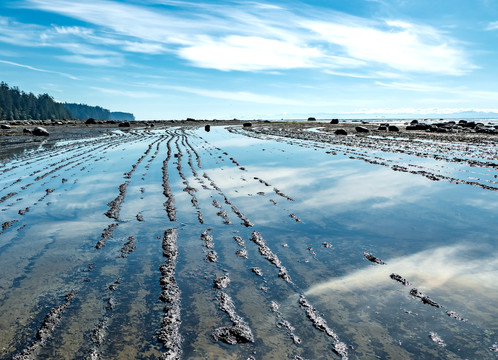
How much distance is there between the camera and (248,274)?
4859 millimetres

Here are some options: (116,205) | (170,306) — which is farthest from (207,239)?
(116,205)

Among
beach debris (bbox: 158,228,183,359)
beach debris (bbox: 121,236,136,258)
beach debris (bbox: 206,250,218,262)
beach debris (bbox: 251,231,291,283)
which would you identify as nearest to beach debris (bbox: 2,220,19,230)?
beach debris (bbox: 121,236,136,258)

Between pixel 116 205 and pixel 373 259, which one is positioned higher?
pixel 116 205

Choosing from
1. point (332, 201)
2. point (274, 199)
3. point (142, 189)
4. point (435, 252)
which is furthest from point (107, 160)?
point (435, 252)

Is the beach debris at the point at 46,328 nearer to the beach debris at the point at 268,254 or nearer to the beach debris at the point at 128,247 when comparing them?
the beach debris at the point at 128,247

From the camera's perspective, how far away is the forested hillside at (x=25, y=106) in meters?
108

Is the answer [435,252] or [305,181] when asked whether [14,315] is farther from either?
[305,181]

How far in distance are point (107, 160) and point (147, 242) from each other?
44.6 feet

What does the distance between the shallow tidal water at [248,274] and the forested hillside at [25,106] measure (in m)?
124

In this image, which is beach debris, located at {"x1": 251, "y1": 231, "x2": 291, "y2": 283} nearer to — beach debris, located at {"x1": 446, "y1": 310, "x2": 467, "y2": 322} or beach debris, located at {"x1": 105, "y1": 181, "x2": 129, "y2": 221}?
beach debris, located at {"x1": 446, "y1": 310, "x2": 467, "y2": 322}

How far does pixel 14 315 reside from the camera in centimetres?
385

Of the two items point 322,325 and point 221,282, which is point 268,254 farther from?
point 322,325

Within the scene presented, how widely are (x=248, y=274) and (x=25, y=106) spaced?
489 ft

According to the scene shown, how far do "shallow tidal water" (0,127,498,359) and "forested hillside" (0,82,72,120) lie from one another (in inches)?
4868
